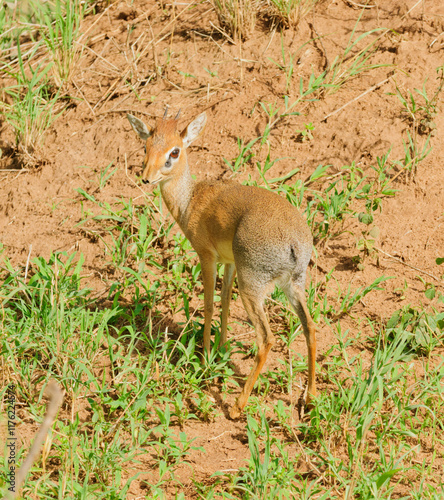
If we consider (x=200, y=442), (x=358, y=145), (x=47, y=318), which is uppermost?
(x=358, y=145)

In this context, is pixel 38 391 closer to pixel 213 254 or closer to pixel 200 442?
pixel 200 442

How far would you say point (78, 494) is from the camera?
11.5 ft

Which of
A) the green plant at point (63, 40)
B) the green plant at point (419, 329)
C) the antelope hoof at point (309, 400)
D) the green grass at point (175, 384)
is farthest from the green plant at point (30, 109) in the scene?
the green plant at point (419, 329)

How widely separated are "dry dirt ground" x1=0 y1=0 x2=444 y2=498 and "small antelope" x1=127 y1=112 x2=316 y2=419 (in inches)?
34.8

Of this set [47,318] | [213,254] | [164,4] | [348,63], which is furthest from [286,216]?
[164,4]

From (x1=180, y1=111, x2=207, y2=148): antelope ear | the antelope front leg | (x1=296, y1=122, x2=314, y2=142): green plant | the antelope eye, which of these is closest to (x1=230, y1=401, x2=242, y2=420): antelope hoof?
the antelope front leg

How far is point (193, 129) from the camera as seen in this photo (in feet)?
16.3

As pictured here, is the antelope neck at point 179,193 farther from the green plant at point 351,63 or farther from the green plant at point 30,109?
the green plant at point 30,109

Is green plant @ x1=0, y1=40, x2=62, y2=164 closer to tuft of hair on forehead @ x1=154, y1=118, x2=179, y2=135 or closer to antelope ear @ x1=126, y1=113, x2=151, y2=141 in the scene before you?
antelope ear @ x1=126, y1=113, x2=151, y2=141

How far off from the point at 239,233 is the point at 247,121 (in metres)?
2.64

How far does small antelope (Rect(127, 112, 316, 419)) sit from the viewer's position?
4.09 meters

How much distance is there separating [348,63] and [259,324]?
11.9ft

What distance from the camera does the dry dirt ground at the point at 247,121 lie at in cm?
557

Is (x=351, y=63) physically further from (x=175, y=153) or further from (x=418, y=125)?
(x=175, y=153)
